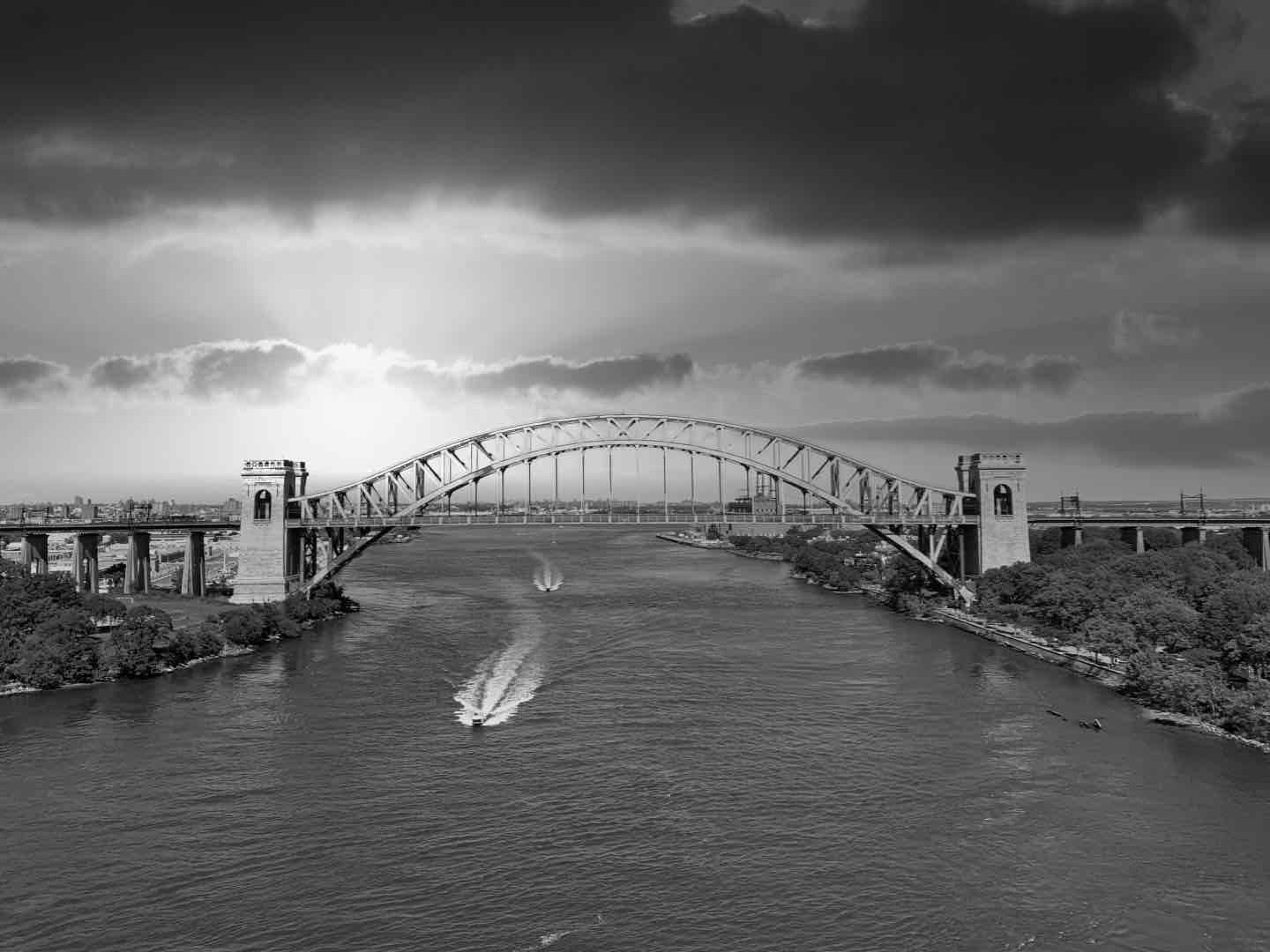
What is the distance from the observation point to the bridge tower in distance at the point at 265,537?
217 ft

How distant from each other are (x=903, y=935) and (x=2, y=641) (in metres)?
42.0

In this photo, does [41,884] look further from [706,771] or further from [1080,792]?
[1080,792]

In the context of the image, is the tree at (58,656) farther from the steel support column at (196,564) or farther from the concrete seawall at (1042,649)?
the concrete seawall at (1042,649)

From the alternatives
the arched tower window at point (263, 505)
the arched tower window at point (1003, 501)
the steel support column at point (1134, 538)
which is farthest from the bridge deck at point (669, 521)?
the steel support column at point (1134, 538)

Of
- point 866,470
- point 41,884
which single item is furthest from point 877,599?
point 41,884

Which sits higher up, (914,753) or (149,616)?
(149,616)

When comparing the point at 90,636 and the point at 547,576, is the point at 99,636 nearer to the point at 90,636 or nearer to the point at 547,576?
the point at 90,636

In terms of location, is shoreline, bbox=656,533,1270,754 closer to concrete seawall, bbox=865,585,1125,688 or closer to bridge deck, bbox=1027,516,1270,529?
concrete seawall, bbox=865,585,1125,688

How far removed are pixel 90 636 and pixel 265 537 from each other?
2062 centimetres

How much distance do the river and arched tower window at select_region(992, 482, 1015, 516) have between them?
2591 centimetres

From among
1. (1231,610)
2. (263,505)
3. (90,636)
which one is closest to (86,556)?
(263,505)

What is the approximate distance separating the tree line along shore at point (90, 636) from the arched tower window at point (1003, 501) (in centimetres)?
5149

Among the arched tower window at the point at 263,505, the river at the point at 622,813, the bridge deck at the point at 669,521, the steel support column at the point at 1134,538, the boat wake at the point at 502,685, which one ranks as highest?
the arched tower window at the point at 263,505

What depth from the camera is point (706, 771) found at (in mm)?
29328
